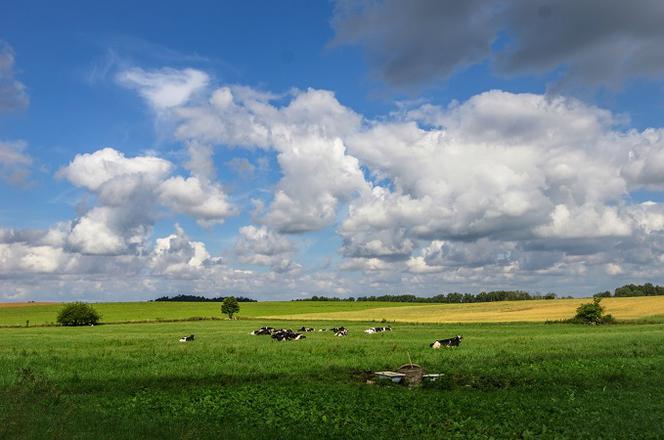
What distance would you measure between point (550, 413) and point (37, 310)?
447 ft

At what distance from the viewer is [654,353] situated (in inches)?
1186

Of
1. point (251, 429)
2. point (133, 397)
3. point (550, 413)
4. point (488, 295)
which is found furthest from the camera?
point (488, 295)

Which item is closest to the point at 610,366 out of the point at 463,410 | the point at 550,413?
the point at 550,413

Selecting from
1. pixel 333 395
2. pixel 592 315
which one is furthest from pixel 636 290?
pixel 333 395

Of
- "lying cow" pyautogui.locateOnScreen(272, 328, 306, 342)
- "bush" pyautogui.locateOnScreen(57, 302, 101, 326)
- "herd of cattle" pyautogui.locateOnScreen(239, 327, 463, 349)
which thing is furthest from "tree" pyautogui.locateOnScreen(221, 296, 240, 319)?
"lying cow" pyautogui.locateOnScreen(272, 328, 306, 342)

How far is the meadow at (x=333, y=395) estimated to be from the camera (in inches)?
622

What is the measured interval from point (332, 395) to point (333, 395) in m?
0.04

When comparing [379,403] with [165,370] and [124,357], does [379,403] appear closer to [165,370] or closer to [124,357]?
[165,370]

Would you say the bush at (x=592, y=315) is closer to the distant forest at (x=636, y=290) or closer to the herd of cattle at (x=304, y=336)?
the herd of cattle at (x=304, y=336)

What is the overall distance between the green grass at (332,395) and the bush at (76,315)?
187ft

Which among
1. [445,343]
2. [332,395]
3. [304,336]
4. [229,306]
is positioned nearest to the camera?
[332,395]

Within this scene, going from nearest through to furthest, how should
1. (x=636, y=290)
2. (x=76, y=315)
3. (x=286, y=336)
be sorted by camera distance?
(x=286, y=336), (x=76, y=315), (x=636, y=290)

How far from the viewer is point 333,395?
2058cm

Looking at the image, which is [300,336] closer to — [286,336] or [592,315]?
[286,336]
